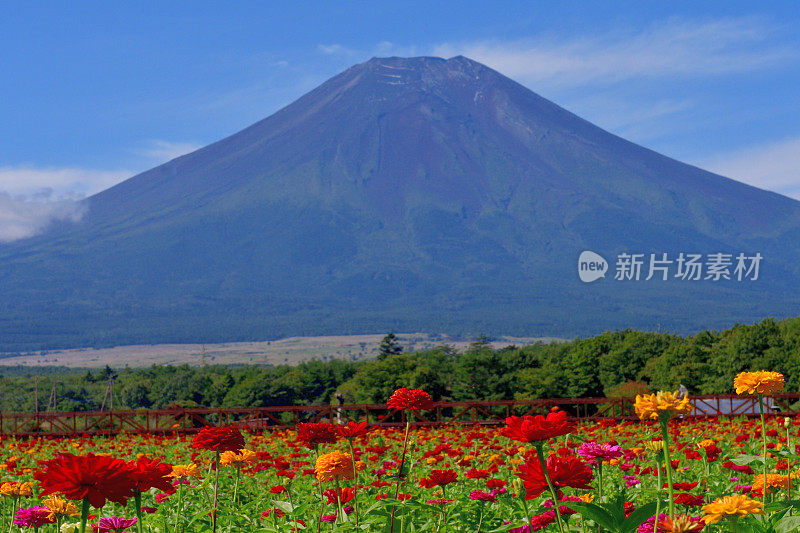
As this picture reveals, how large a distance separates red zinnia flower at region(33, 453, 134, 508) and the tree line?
35.9 m

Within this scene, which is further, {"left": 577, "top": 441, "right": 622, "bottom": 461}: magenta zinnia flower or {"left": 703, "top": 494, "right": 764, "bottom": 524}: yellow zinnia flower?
{"left": 577, "top": 441, "right": 622, "bottom": 461}: magenta zinnia flower

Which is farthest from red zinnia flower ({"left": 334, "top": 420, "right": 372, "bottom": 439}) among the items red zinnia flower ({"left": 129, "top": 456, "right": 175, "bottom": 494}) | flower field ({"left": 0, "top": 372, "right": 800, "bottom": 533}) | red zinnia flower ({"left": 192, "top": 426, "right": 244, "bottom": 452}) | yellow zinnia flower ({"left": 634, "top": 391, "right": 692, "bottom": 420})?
yellow zinnia flower ({"left": 634, "top": 391, "right": 692, "bottom": 420})

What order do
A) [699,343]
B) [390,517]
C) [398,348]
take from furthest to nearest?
[398,348] → [699,343] → [390,517]

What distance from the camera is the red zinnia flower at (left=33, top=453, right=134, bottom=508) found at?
94.7 inches

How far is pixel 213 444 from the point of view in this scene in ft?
12.9

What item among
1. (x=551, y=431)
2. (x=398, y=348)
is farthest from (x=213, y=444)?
(x=398, y=348)

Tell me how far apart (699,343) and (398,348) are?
57060mm

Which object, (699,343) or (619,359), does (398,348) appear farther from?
(699,343)

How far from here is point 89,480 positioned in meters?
2.42

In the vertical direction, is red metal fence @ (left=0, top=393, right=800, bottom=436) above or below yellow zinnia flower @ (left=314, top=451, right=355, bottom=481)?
below

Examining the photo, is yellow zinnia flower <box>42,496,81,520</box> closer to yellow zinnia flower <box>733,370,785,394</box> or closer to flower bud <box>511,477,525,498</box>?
flower bud <box>511,477,525,498</box>

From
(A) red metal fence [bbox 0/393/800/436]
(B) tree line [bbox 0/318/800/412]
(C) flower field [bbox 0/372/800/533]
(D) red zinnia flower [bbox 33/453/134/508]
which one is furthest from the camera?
(B) tree line [bbox 0/318/800/412]

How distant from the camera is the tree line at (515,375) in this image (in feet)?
130

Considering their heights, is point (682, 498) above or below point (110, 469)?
below
